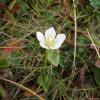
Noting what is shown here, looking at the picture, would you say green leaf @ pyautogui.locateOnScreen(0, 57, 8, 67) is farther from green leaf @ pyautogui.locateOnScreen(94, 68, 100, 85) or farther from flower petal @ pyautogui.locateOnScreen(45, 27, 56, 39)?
green leaf @ pyautogui.locateOnScreen(94, 68, 100, 85)

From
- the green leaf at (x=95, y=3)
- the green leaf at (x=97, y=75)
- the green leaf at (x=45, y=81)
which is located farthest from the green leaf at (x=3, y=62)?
the green leaf at (x=95, y=3)

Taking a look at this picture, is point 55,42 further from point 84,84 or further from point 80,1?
point 80,1

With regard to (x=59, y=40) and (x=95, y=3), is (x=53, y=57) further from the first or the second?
(x=95, y=3)

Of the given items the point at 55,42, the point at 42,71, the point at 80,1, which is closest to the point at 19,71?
the point at 42,71

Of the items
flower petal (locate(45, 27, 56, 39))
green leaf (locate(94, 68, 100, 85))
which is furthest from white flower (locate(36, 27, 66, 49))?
green leaf (locate(94, 68, 100, 85))

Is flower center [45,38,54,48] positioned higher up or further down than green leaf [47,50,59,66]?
higher up

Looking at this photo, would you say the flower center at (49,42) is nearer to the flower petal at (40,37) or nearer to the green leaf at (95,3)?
the flower petal at (40,37)
